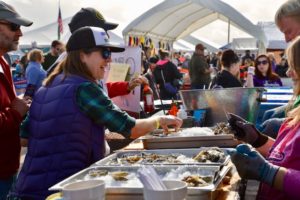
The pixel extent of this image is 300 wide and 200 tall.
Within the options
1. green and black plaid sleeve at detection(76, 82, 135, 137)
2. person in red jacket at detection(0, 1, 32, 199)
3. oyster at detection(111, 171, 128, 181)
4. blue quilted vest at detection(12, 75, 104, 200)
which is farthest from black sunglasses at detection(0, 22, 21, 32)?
oyster at detection(111, 171, 128, 181)

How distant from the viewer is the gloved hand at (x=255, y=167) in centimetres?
141

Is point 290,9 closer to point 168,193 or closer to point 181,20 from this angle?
point 168,193

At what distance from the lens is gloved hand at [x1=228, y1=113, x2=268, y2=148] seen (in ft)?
6.57

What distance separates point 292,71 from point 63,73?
1.06 meters

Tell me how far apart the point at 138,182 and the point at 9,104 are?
1092 millimetres

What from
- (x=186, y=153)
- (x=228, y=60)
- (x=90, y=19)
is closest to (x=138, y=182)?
(x=186, y=153)

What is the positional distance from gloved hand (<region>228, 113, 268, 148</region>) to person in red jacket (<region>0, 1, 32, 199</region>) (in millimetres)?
1113

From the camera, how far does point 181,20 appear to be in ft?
48.3

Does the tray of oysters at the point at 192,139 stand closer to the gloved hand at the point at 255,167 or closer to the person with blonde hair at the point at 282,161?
the person with blonde hair at the point at 282,161

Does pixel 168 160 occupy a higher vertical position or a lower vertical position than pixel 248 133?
lower

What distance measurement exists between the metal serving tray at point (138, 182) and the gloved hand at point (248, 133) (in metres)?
0.31

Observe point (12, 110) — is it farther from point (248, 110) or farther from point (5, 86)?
point (248, 110)

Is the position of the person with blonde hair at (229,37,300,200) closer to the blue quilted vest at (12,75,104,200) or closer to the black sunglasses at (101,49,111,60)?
the blue quilted vest at (12,75,104,200)

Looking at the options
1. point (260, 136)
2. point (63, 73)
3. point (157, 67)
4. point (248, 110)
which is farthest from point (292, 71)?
point (157, 67)
